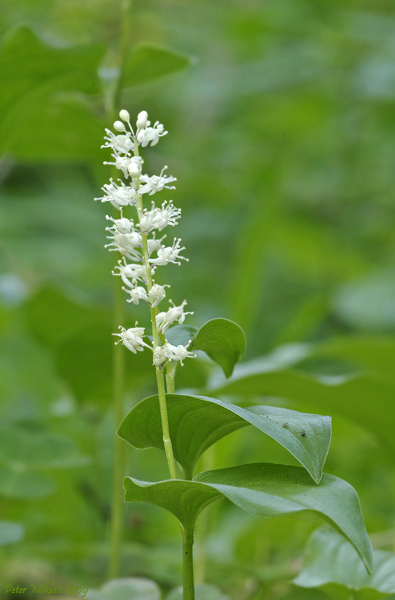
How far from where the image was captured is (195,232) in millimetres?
2805

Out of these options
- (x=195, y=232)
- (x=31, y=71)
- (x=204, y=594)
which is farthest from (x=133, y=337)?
(x=195, y=232)

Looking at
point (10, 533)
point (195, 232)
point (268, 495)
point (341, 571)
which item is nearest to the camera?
point (268, 495)

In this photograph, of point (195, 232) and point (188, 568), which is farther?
point (195, 232)

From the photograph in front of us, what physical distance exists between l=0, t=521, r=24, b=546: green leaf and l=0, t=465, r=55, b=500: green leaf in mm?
105

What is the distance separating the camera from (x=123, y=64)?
0.87 meters

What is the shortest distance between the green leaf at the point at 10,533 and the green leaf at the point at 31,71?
56cm

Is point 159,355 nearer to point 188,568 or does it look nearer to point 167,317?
point 167,317

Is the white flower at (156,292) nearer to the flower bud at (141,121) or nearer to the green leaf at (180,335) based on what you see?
the green leaf at (180,335)

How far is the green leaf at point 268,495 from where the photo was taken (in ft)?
1.21

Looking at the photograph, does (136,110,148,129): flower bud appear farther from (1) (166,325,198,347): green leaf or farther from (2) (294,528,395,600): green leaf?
(2) (294,528,395,600): green leaf

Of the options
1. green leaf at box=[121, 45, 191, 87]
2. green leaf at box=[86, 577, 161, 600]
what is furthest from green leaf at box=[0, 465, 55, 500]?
green leaf at box=[121, 45, 191, 87]

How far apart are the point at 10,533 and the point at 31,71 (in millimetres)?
663

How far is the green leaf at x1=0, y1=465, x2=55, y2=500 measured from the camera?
0.91 m

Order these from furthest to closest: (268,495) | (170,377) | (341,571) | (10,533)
Result: (10,533), (341,571), (170,377), (268,495)
